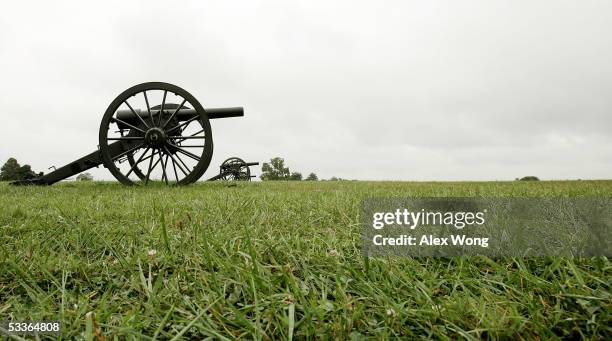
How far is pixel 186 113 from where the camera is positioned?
6730 millimetres

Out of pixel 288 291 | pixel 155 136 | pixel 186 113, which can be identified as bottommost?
pixel 288 291

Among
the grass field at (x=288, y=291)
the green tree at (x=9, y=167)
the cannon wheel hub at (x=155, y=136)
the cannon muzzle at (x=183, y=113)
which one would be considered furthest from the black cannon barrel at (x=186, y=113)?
the green tree at (x=9, y=167)

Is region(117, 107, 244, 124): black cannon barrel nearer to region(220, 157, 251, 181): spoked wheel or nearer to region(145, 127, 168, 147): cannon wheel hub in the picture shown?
region(145, 127, 168, 147): cannon wheel hub

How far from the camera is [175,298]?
3.66 feet

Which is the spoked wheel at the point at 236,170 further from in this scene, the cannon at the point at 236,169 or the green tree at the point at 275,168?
the green tree at the point at 275,168

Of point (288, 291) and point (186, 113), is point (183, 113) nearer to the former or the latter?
point (186, 113)

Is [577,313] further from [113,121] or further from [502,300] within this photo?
[113,121]

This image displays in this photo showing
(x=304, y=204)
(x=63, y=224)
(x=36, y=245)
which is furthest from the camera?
(x=304, y=204)

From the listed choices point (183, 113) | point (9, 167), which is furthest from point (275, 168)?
point (183, 113)

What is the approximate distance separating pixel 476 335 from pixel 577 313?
30 centimetres

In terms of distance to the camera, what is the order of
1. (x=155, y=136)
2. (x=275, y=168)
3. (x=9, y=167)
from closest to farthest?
1. (x=155, y=136)
2. (x=9, y=167)
3. (x=275, y=168)

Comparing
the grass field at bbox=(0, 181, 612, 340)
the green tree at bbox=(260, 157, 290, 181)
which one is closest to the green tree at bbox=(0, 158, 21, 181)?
the green tree at bbox=(260, 157, 290, 181)

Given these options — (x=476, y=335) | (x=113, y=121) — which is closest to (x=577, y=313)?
(x=476, y=335)

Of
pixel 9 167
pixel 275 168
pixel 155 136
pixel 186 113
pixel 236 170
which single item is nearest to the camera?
pixel 155 136
